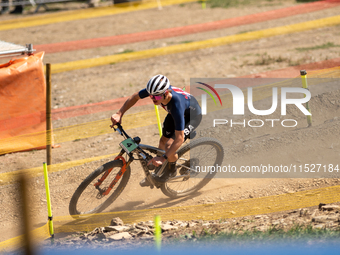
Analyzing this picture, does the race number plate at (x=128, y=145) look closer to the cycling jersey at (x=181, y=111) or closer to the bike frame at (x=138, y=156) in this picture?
the bike frame at (x=138, y=156)

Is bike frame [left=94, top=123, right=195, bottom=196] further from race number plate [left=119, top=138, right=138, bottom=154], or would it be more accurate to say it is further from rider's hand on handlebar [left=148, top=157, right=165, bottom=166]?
rider's hand on handlebar [left=148, top=157, right=165, bottom=166]

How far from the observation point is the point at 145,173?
5.57 metres

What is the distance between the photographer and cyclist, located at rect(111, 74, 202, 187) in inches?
193

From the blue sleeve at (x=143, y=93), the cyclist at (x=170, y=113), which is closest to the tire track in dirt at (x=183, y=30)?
the blue sleeve at (x=143, y=93)

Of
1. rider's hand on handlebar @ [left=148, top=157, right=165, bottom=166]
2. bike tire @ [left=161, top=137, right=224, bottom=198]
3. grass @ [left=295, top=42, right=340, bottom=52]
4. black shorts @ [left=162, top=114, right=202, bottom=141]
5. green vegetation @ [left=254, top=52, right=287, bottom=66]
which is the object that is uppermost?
grass @ [left=295, top=42, right=340, bottom=52]

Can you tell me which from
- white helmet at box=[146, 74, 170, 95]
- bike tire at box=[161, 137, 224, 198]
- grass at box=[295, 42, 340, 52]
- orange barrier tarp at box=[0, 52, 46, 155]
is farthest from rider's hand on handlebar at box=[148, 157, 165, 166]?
grass at box=[295, 42, 340, 52]

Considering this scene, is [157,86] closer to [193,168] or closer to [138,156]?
[138,156]

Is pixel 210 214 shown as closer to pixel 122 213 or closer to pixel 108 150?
pixel 122 213

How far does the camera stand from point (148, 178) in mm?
5594

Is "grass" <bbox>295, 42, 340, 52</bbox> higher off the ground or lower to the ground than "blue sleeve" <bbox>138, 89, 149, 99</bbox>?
higher

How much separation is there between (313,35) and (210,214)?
11852mm

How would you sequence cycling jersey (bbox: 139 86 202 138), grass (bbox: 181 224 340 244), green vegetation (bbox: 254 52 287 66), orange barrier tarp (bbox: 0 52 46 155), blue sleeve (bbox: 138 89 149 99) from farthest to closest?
1. green vegetation (bbox: 254 52 287 66)
2. orange barrier tarp (bbox: 0 52 46 155)
3. blue sleeve (bbox: 138 89 149 99)
4. cycling jersey (bbox: 139 86 202 138)
5. grass (bbox: 181 224 340 244)

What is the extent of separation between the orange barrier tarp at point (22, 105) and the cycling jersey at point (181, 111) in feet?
10.7

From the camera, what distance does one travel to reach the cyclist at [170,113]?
4.90 m
